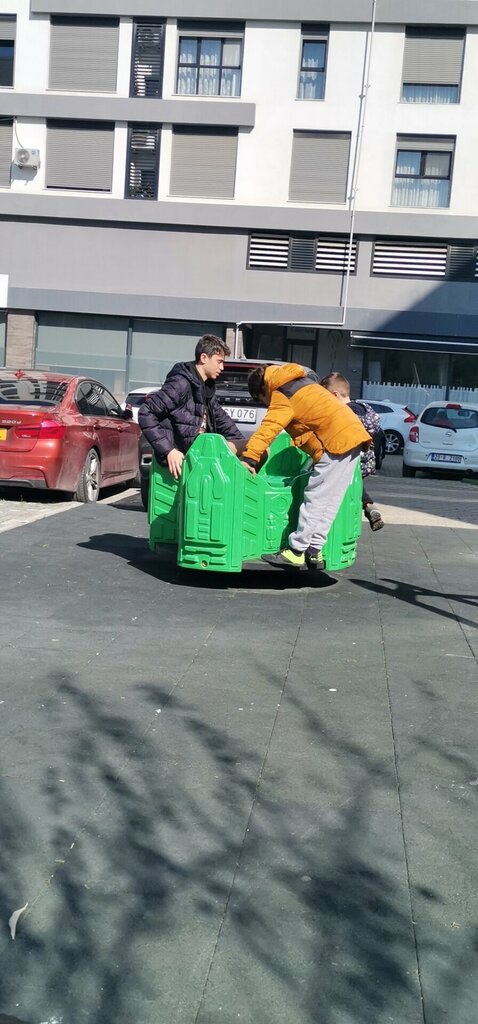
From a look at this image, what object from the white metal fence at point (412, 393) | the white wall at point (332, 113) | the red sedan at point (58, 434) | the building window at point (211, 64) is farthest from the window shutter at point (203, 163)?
the red sedan at point (58, 434)

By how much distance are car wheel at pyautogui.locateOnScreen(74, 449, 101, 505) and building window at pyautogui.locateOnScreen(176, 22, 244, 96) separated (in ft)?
75.2

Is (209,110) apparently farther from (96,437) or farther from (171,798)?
(171,798)

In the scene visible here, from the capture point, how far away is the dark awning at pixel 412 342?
33.5 metres

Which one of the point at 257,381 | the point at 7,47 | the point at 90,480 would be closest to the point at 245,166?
the point at 7,47

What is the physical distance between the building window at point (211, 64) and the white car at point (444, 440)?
15667mm

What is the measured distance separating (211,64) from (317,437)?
28123 mm

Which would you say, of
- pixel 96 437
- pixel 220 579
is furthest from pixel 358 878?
pixel 96 437

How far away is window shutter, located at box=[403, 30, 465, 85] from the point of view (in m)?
32.8

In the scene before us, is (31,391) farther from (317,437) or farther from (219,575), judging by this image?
(317,437)

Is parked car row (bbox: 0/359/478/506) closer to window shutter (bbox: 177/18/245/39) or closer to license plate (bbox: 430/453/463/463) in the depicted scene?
license plate (bbox: 430/453/463/463)

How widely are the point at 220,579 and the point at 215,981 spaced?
5.83 meters

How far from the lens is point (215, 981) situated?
114 inches

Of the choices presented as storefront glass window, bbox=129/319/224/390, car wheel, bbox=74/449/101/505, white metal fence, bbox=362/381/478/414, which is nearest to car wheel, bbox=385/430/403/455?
white metal fence, bbox=362/381/478/414

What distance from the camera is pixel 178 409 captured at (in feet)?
28.4
